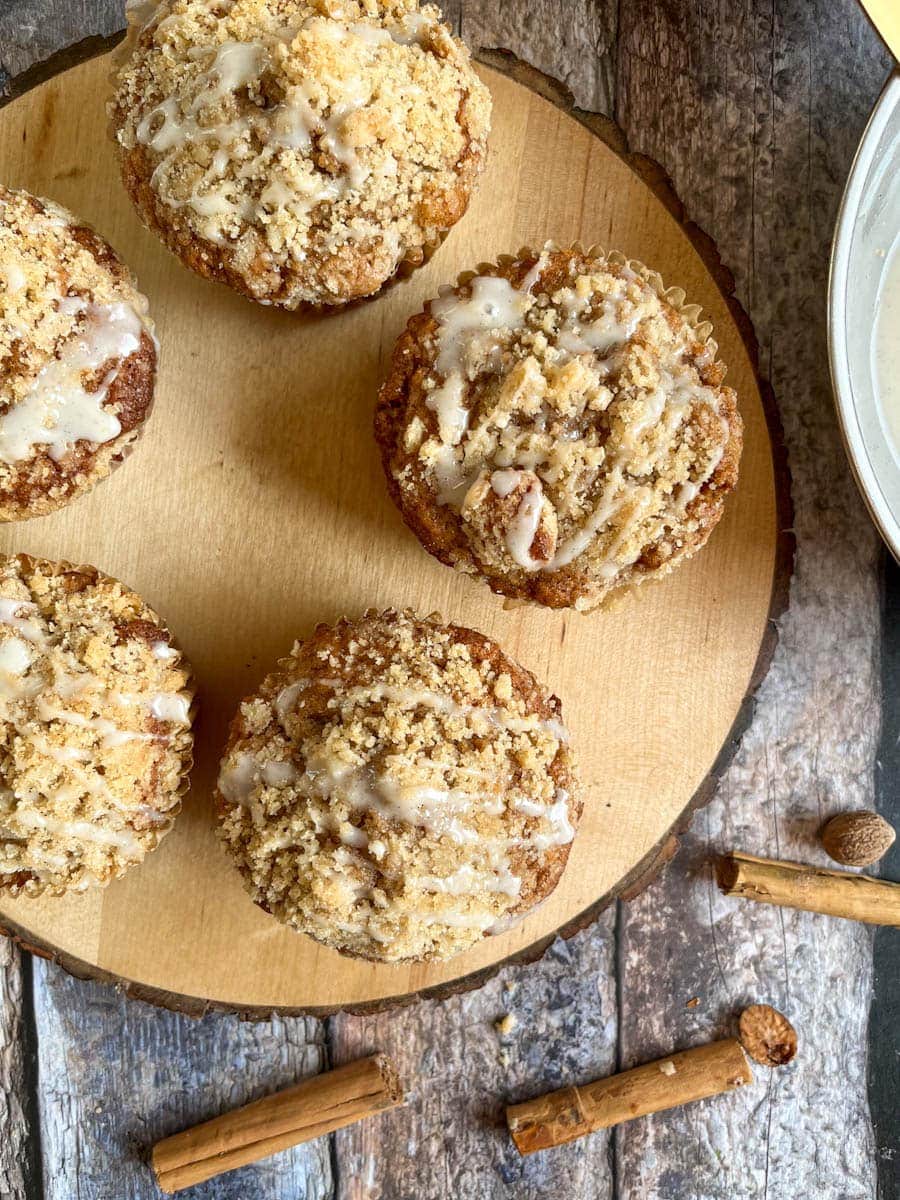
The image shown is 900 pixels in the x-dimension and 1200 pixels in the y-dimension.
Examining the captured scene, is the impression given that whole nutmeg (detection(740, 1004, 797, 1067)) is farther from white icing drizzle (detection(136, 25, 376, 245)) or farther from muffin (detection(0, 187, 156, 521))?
white icing drizzle (detection(136, 25, 376, 245))

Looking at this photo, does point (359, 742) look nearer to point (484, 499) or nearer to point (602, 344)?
point (484, 499)

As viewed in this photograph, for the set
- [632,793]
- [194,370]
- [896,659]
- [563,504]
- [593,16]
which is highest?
[593,16]

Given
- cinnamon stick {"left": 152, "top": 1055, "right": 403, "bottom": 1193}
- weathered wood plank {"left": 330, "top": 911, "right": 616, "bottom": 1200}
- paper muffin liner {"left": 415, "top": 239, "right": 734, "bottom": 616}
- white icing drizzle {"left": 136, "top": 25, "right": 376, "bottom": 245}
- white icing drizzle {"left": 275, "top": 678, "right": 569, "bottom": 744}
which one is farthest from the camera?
weathered wood plank {"left": 330, "top": 911, "right": 616, "bottom": 1200}

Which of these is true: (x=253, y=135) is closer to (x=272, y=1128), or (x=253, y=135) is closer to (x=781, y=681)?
(x=781, y=681)

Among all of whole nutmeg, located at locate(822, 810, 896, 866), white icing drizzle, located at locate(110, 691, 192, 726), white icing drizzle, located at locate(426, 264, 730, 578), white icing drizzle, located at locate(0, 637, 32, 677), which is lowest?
whole nutmeg, located at locate(822, 810, 896, 866)

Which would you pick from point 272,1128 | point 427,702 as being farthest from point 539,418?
point 272,1128

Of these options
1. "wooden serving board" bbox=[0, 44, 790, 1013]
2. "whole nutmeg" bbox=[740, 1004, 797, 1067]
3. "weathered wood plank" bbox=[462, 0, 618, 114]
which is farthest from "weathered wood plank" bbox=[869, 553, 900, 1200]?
"weathered wood plank" bbox=[462, 0, 618, 114]

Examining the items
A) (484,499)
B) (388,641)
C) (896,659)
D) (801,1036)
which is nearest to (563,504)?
(484,499)
